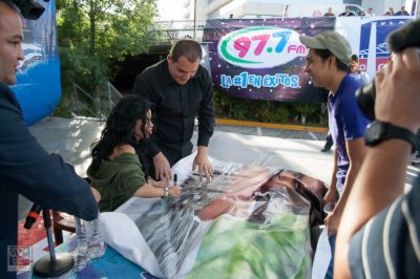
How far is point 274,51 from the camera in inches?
309

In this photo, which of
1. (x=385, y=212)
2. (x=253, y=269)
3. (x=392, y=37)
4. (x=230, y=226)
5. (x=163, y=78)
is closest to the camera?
(x=385, y=212)

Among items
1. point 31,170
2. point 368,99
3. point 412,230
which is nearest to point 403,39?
point 368,99

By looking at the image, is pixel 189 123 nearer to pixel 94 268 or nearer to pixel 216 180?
pixel 216 180

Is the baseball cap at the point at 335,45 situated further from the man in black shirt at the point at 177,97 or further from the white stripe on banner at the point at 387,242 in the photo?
the white stripe on banner at the point at 387,242

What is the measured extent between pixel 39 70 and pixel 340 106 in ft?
17.7

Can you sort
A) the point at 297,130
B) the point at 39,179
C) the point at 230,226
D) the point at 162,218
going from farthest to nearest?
1. the point at 297,130
2. the point at 162,218
3. the point at 230,226
4. the point at 39,179

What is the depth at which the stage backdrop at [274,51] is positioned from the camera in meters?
7.18

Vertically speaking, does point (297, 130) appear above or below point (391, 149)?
below

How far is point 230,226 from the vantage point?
5.20 ft

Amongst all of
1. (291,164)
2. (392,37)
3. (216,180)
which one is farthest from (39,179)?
(291,164)

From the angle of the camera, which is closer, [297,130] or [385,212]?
[385,212]

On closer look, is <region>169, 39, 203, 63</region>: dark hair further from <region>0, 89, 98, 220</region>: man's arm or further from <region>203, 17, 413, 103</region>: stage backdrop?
<region>203, 17, 413, 103</region>: stage backdrop

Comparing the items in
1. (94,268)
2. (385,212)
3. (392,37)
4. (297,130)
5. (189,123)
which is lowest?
(297,130)

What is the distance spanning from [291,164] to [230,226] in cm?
356
